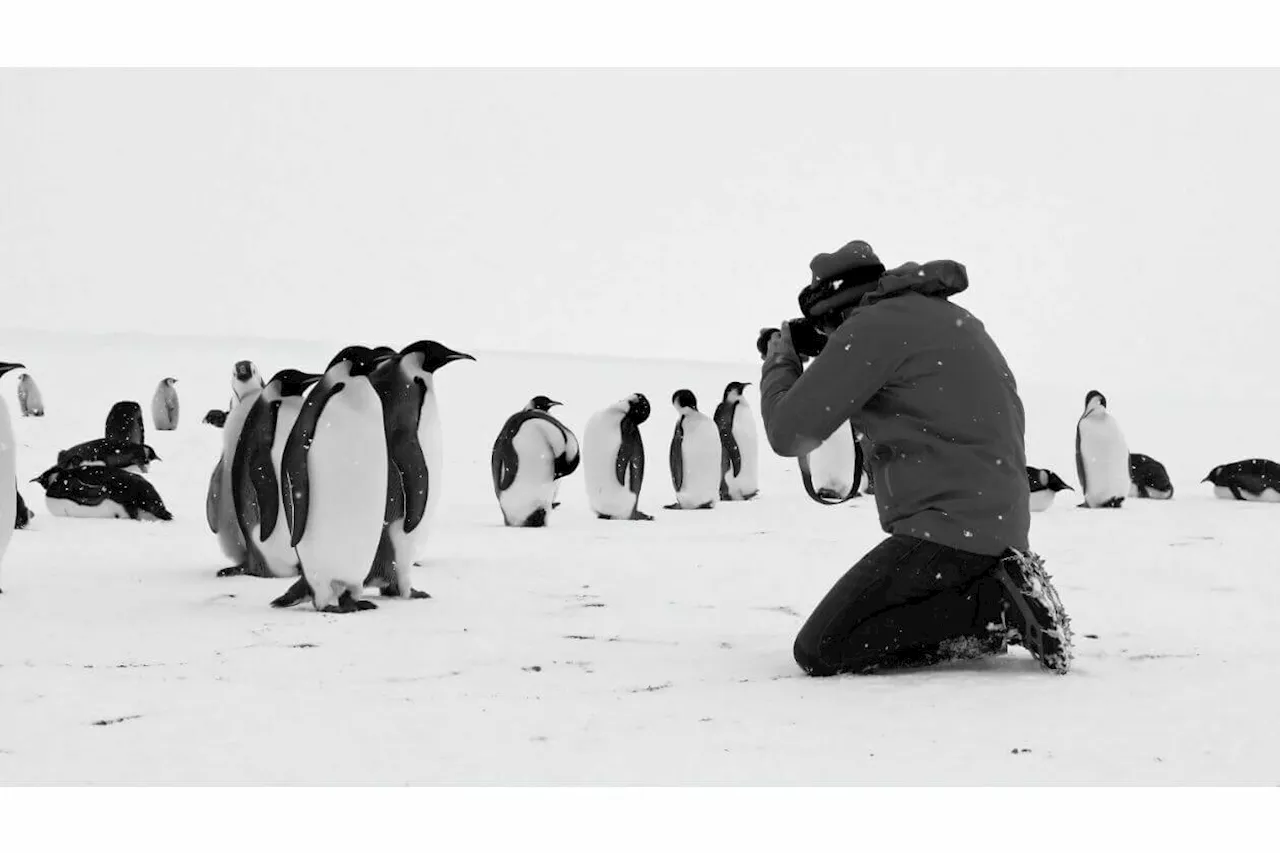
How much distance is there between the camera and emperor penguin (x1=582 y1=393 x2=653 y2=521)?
912 cm

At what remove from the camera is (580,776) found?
96.7 inches

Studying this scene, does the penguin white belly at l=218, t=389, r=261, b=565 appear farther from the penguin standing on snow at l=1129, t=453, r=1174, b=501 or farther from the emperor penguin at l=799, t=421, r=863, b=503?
the penguin standing on snow at l=1129, t=453, r=1174, b=501

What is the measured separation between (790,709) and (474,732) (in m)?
0.76

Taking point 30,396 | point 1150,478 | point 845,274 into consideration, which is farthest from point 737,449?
point 30,396

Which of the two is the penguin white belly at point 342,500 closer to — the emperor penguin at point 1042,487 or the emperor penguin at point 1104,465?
the emperor penguin at point 1042,487

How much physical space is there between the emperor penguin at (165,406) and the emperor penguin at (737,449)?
8.97 meters

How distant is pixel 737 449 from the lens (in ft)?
38.3

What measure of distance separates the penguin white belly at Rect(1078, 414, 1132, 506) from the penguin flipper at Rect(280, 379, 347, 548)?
742 centimetres

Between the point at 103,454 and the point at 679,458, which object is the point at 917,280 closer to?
the point at 679,458

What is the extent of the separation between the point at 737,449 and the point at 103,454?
5497 mm

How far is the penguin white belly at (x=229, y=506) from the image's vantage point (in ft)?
19.1

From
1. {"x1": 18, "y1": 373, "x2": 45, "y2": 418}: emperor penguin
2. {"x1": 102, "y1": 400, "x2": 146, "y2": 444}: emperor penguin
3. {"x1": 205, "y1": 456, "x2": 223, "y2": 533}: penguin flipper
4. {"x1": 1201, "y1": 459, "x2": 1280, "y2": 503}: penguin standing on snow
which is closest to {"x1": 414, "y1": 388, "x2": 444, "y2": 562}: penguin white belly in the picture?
{"x1": 205, "y1": 456, "x2": 223, "y2": 533}: penguin flipper

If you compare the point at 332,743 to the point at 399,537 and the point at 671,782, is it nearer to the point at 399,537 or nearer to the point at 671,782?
the point at 671,782

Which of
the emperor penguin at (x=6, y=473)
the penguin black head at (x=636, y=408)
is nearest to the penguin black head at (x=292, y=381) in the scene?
the emperor penguin at (x=6, y=473)
